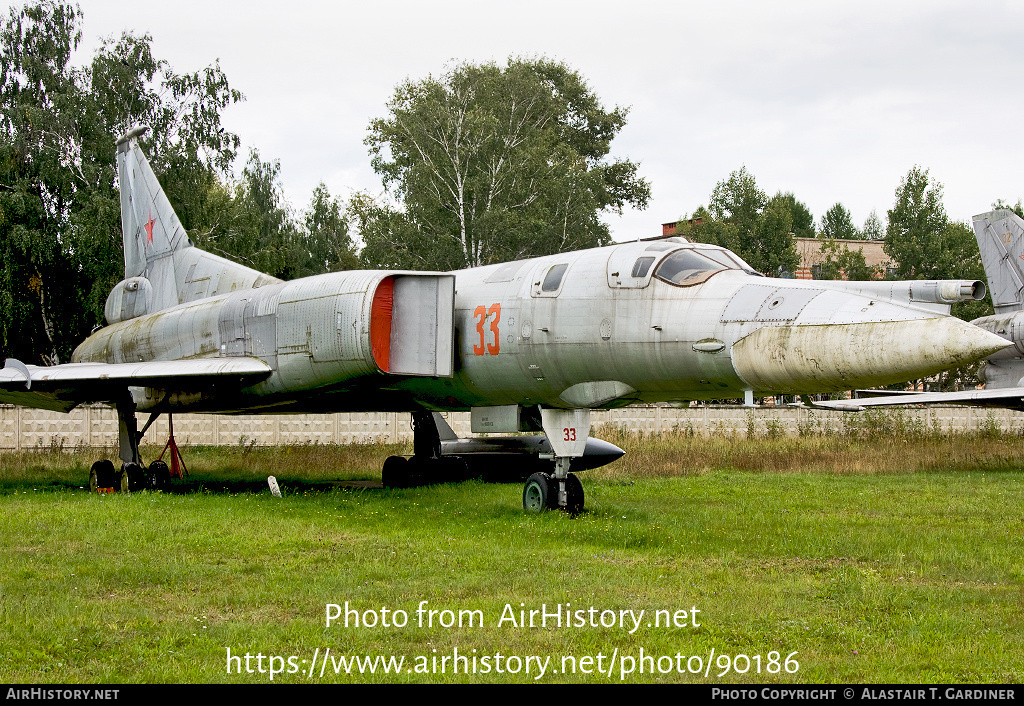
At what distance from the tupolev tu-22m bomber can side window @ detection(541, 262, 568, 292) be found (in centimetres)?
2

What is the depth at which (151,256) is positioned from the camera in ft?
57.1

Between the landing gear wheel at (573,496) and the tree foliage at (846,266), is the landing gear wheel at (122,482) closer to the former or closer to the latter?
the landing gear wheel at (573,496)

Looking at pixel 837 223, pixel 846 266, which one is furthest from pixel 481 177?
pixel 837 223

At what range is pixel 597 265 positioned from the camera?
9.65 metres

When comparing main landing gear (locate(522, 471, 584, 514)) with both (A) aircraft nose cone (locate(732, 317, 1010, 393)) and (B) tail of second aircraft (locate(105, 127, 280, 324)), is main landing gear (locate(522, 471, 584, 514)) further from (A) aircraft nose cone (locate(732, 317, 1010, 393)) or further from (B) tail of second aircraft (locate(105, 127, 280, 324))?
(B) tail of second aircraft (locate(105, 127, 280, 324))

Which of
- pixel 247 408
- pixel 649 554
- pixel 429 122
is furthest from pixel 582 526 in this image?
pixel 429 122

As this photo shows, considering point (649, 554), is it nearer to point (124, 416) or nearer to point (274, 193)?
point (124, 416)

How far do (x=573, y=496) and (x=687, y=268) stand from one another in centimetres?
269

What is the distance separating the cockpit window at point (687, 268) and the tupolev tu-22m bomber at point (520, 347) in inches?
0.7

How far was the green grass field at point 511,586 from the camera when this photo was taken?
4.80 m

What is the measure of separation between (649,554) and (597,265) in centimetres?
305

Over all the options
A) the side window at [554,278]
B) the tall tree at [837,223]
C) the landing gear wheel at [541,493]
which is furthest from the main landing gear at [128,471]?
the tall tree at [837,223]

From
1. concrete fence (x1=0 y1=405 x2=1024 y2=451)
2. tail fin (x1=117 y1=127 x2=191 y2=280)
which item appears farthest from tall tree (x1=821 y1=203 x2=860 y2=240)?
tail fin (x1=117 y1=127 x2=191 y2=280)

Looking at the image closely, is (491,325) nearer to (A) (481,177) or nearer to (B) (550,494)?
(B) (550,494)
